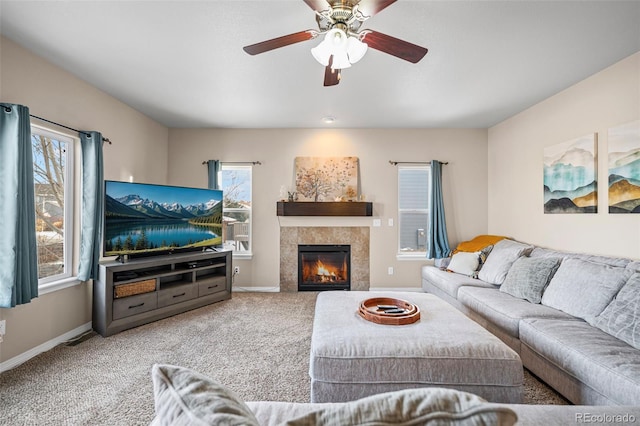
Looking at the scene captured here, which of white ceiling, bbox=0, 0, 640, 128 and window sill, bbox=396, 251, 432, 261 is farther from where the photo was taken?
window sill, bbox=396, 251, 432, 261

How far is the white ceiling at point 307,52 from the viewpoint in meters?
1.94

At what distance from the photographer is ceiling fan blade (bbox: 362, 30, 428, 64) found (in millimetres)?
1654

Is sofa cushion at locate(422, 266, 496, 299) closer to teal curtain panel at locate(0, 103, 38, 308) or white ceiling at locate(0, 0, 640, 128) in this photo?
white ceiling at locate(0, 0, 640, 128)

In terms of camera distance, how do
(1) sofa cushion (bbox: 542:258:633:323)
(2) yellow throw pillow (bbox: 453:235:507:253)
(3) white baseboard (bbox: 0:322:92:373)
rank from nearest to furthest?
(1) sofa cushion (bbox: 542:258:633:323)
(3) white baseboard (bbox: 0:322:92:373)
(2) yellow throw pillow (bbox: 453:235:507:253)

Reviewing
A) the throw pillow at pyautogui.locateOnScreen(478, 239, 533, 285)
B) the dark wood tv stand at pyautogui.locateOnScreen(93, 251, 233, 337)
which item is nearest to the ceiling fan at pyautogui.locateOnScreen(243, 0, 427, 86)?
the throw pillow at pyautogui.locateOnScreen(478, 239, 533, 285)

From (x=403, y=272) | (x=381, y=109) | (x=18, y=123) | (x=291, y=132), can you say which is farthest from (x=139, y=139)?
(x=403, y=272)

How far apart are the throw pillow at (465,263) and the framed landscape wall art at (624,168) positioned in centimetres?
141

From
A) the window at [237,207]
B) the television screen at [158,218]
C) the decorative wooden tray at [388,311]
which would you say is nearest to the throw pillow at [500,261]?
the decorative wooden tray at [388,311]

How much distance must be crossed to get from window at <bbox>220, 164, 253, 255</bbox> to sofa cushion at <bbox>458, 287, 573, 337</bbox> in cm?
320

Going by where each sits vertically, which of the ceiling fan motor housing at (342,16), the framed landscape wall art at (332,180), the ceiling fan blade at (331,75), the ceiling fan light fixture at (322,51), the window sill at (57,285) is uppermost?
the ceiling fan motor housing at (342,16)

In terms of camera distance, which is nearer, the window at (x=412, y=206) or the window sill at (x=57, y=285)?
the window sill at (x=57, y=285)

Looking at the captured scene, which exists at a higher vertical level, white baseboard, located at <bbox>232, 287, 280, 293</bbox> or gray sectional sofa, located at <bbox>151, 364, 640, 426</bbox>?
gray sectional sofa, located at <bbox>151, 364, 640, 426</bbox>

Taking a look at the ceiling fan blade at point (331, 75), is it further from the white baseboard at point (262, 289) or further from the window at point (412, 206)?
the white baseboard at point (262, 289)

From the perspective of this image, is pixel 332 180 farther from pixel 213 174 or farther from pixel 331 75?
pixel 331 75
